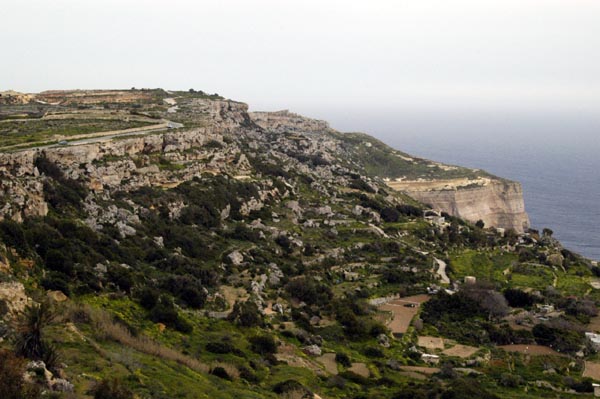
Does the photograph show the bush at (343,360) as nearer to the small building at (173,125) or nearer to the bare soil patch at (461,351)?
the bare soil patch at (461,351)

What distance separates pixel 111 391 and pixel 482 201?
281 feet

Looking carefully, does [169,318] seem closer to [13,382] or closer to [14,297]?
[14,297]

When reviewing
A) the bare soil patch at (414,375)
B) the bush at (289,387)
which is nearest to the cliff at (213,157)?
the bush at (289,387)

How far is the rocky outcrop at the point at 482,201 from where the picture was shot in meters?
90.6

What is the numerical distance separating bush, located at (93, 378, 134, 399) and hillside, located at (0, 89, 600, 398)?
6.9 inches

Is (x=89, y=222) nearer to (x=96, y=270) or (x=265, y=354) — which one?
(x=96, y=270)

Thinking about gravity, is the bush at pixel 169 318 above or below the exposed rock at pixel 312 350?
above

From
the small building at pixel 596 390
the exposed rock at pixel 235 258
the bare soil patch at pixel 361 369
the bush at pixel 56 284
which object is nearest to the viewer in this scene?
the bush at pixel 56 284

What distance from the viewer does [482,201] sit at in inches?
3713

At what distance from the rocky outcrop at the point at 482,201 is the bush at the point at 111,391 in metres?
77.3

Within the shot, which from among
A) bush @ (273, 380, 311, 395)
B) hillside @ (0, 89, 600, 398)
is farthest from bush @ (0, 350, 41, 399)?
bush @ (273, 380, 311, 395)

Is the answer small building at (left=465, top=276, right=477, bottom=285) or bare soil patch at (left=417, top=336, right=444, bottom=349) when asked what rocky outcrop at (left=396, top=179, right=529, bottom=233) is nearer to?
small building at (left=465, top=276, right=477, bottom=285)

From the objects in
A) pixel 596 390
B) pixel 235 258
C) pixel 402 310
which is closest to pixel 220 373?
pixel 235 258

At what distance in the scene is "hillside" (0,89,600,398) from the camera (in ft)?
73.3
